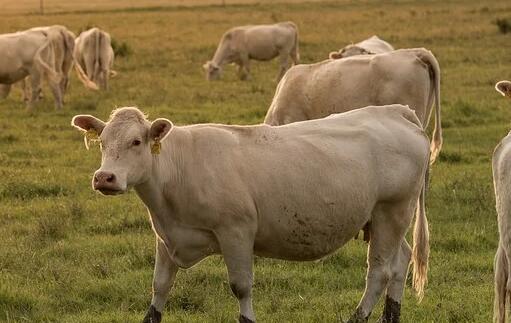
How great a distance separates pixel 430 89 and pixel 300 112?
4.82 feet

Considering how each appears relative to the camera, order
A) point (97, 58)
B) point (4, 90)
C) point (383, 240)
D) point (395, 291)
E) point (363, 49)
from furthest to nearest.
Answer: point (97, 58), point (4, 90), point (363, 49), point (395, 291), point (383, 240)

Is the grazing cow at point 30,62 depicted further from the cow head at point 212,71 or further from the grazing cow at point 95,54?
the cow head at point 212,71

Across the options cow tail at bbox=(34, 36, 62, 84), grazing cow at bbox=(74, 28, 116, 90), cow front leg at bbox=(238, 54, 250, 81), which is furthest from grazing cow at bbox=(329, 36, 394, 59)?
cow front leg at bbox=(238, 54, 250, 81)

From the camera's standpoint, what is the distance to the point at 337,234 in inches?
269

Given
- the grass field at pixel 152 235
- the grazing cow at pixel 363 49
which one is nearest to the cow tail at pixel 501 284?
the grass field at pixel 152 235

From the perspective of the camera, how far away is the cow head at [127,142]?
6.18 meters

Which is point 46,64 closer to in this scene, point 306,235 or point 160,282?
point 160,282

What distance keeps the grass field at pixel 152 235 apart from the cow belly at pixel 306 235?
579 millimetres

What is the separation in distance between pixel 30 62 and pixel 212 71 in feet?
19.3

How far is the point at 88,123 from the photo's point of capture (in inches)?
254

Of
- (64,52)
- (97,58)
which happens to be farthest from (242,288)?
(97,58)

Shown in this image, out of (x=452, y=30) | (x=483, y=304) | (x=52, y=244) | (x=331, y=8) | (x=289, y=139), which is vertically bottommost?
(x=331, y=8)

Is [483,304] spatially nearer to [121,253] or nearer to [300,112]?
[121,253]

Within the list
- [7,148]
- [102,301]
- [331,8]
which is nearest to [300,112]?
[102,301]
